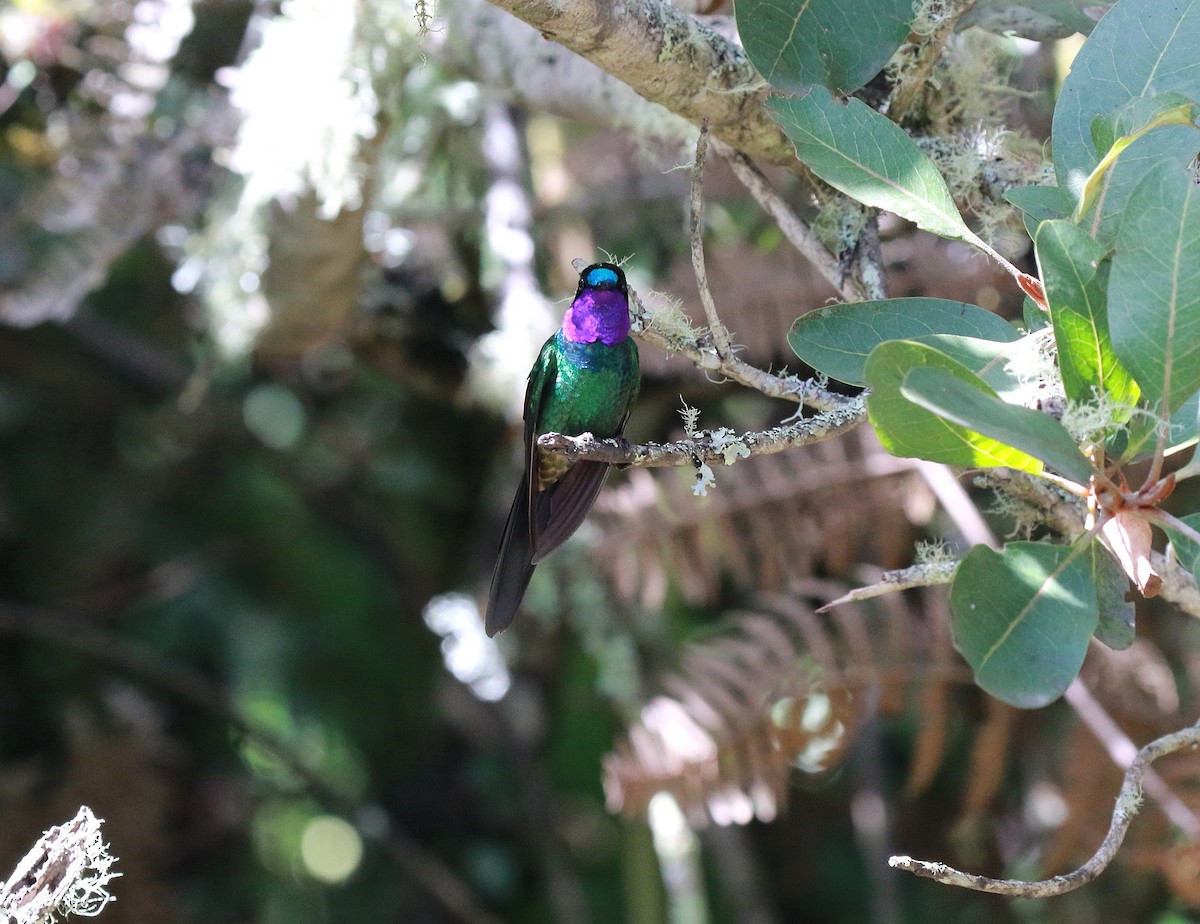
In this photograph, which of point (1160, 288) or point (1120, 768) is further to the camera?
point (1120, 768)

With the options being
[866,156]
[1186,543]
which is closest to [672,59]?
[866,156]

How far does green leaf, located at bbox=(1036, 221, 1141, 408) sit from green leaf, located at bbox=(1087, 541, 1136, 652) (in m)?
0.15

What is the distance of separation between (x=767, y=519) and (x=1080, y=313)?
163cm

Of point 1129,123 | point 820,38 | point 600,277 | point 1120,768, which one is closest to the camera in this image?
point 1129,123

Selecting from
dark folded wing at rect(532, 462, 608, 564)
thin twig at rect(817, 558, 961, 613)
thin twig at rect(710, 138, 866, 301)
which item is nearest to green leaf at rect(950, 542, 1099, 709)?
thin twig at rect(817, 558, 961, 613)

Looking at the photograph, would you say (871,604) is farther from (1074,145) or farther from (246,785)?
(246,785)

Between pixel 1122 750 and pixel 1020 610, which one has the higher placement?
pixel 1020 610

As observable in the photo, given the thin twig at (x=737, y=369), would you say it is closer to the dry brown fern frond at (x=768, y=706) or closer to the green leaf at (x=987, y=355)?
the green leaf at (x=987, y=355)

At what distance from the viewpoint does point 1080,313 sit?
978 mm

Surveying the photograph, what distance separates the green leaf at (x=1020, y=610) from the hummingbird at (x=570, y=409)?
1.81 ft

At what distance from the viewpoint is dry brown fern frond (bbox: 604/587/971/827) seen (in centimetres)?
222

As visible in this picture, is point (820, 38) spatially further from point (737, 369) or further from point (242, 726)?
point (242, 726)

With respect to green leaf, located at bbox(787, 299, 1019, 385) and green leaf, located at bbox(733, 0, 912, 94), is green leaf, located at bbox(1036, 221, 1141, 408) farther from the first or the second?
green leaf, located at bbox(733, 0, 912, 94)

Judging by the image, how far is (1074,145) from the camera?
43.7 inches
